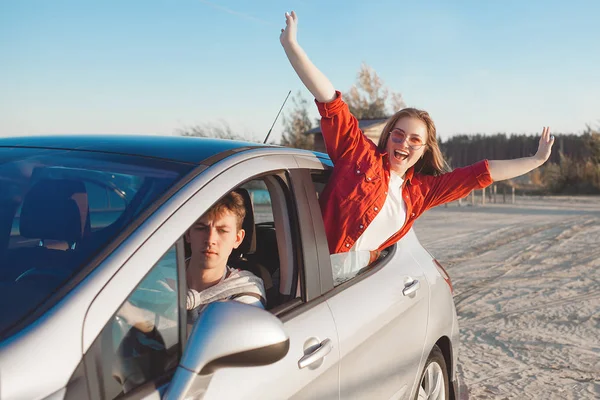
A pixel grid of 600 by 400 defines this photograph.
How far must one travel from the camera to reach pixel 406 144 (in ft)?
11.7

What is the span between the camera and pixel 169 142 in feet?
7.64

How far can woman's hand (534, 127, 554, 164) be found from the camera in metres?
4.06

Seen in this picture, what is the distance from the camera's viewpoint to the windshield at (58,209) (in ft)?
5.24

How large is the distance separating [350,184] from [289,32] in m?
0.77

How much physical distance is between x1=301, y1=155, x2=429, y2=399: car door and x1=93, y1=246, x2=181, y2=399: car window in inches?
30.1

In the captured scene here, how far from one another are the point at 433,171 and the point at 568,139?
50.8m

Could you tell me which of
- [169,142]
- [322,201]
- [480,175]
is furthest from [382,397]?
[480,175]

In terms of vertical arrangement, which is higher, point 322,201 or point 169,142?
point 169,142

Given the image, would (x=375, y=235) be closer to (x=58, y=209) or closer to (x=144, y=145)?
(x=144, y=145)

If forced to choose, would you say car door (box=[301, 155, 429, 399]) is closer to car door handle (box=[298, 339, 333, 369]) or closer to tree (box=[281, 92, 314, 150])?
car door handle (box=[298, 339, 333, 369])

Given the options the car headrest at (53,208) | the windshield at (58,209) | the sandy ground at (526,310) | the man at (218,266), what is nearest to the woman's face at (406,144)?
the man at (218,266)

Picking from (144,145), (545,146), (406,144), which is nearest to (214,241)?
(144,145)

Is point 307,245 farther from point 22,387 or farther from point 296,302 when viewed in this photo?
point 22,387

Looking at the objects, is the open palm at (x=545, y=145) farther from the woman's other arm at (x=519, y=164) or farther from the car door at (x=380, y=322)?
the car door at (x=380, y=322)
